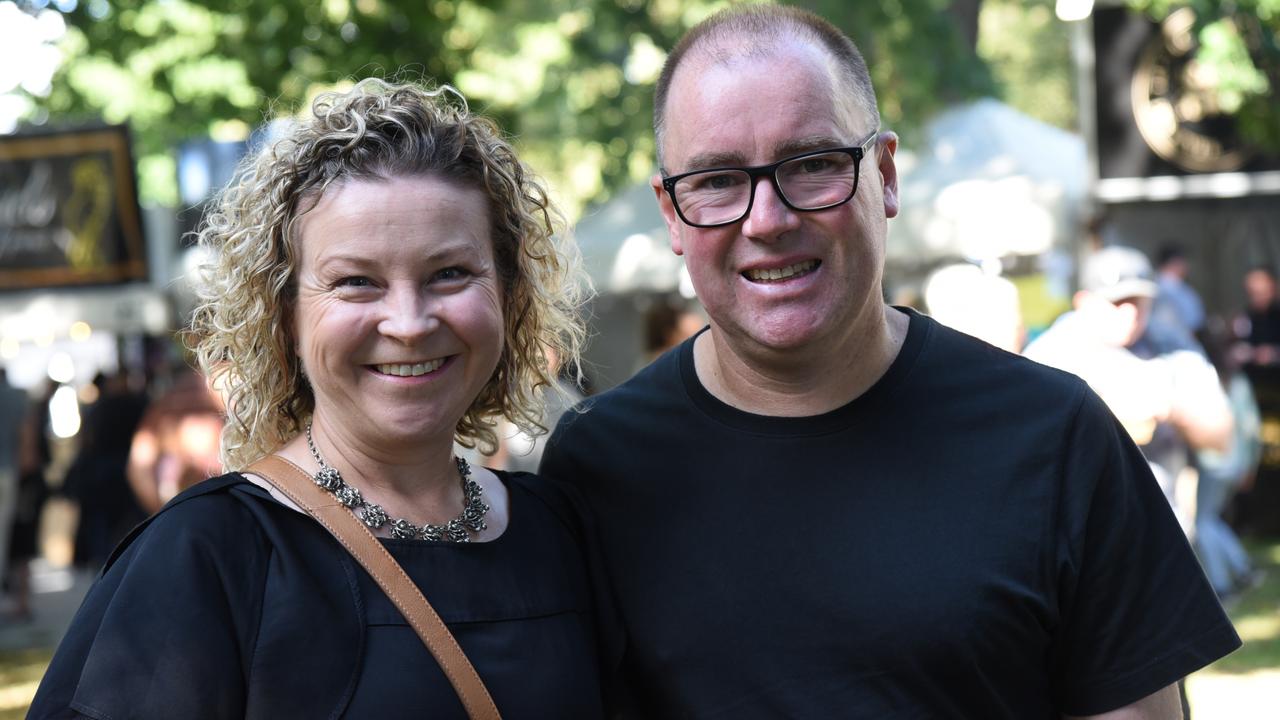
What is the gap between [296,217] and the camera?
2.43 meters

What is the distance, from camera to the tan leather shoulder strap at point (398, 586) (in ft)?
7.38

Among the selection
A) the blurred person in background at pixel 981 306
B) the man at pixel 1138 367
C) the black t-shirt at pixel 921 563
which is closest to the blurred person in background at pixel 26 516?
the blurred person in background at pixel 981 306

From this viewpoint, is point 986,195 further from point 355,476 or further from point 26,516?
point 355,476

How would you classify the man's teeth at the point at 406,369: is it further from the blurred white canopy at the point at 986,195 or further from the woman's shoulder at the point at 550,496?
the blurred white canopy at the point at 986,195

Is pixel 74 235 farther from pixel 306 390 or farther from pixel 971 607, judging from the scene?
pixel 971 607

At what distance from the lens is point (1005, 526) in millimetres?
2410

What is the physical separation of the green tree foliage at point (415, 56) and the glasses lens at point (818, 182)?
1.16 m

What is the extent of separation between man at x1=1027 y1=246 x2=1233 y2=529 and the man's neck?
150 inches

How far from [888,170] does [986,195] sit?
8.70 m

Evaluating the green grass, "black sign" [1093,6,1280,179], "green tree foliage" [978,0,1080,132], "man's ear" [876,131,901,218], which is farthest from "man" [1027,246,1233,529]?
"green tree foliage" [978,0,1080,132]

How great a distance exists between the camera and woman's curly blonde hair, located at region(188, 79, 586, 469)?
243 cm

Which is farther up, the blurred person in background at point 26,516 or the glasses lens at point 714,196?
the glasses lens at point 714,196

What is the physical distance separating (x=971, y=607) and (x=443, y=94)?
1.36 metres

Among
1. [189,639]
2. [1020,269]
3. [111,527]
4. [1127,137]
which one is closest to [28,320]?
[111,527]
